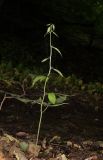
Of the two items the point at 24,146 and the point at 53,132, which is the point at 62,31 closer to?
the point at 53,132

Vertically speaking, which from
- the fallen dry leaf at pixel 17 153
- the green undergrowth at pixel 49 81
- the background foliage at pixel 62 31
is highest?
the background foliage at pixel 62 31

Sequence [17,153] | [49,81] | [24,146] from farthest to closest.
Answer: [49,81] < [24,146] < [17,153]

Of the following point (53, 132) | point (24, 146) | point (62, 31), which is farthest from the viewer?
point (62, 31)

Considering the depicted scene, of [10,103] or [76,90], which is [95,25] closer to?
[76,90]

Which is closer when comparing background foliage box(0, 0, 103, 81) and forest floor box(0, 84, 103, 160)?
forest floor box(0, 84, 103, 160)

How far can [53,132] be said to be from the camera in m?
4.38

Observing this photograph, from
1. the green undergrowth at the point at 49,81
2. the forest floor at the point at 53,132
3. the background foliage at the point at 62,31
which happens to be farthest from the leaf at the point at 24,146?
the background foliage at the point at 62,31

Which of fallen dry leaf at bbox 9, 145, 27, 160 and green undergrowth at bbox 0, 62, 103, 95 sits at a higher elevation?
fallen dry leaf at bbox 9, 145, 27, 160

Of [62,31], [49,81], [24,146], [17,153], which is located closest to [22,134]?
[24,146]

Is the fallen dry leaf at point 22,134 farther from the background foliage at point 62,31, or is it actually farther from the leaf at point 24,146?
the background foliage at point 62,31

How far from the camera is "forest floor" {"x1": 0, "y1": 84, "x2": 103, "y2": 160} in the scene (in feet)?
11.0

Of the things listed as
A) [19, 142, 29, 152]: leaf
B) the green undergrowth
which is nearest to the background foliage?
the green undergrowth

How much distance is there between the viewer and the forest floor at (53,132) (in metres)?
3.36

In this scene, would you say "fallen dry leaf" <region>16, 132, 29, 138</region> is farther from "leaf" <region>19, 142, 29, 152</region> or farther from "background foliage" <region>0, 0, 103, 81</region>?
"background foliage" <region>0, 0, 103, 81</region>
